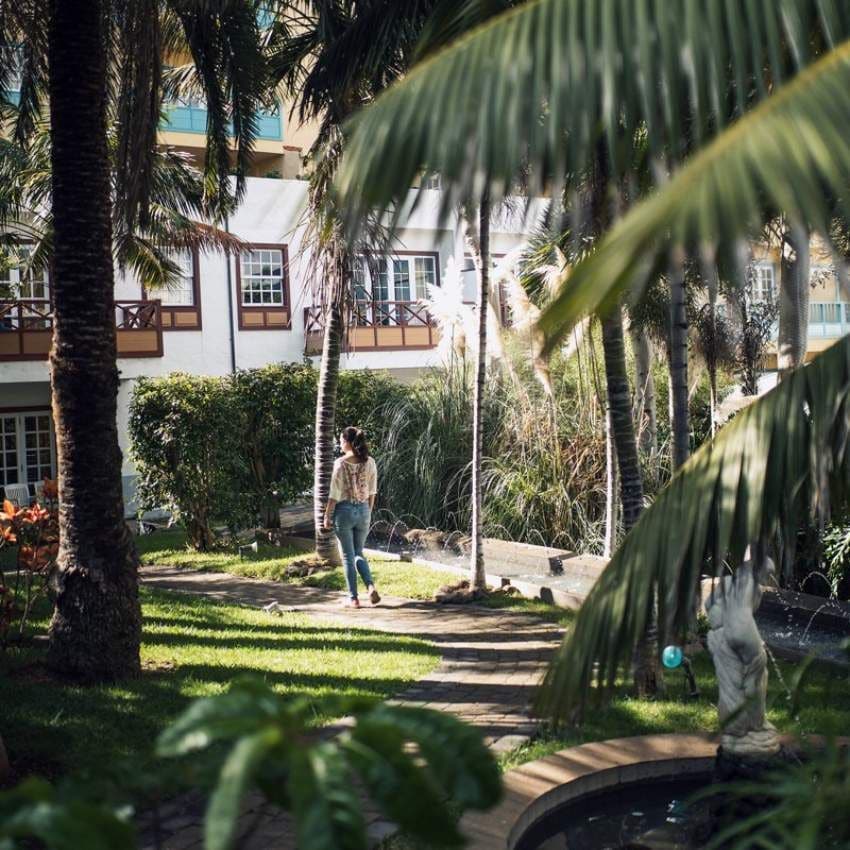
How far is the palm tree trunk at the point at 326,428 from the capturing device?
1361 centimetres

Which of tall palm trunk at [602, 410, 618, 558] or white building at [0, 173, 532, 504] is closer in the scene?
tall palm trunk at [602, 410, 618, 558]

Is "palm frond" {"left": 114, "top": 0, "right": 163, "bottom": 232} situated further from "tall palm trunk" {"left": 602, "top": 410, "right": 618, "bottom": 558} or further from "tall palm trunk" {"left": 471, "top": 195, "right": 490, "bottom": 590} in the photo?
"tall palm trunk" {"left": 602, "top": 410, "right": 618, "bottom": 558}

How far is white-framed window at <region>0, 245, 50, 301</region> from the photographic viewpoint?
896 inches

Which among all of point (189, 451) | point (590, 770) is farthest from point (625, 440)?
point (189, 451)

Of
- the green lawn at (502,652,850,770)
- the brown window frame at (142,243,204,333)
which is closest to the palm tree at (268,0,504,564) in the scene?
the green lawn at (502,652,850,770)

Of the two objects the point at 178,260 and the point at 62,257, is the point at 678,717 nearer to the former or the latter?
the point at 62,257

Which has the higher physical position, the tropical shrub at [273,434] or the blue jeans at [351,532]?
the tropical shrub at [273,434]

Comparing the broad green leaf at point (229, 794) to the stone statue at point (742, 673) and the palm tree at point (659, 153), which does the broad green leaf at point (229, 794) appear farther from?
the stone statue at point (742, 673)

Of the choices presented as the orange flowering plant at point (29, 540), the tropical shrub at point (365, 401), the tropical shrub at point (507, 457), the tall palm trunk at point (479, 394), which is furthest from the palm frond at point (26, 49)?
the tropical shrub at point (507, 457)

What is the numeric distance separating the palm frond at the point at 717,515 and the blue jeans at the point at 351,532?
8592mm

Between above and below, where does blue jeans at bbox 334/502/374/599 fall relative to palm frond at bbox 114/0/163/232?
below

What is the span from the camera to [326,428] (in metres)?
14.3

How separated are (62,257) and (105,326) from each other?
22.6 inches

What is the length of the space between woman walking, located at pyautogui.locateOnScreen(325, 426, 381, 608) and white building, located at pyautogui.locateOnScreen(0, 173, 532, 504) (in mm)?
12294
